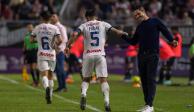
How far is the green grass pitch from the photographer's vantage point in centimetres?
1853

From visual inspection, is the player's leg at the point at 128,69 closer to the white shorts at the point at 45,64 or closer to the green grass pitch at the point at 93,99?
the green grass pitch at the point at 93,99

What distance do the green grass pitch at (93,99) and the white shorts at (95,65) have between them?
88 cm

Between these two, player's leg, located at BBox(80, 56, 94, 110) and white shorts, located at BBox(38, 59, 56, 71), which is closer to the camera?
player's leg, located at BBox(80, 56, 94, 110)

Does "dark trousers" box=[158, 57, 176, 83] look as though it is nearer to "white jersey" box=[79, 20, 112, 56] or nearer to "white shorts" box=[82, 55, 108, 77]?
"white shorts" box=[82, 55, 108, 77]

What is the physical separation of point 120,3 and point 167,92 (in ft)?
53.9

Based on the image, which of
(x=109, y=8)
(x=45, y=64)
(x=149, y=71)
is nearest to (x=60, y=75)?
(x=45, y=64)

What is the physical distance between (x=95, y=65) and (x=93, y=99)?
13.1 ft

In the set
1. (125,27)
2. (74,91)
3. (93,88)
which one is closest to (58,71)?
(74,91)

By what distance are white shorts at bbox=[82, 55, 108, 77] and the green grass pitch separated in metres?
0.88

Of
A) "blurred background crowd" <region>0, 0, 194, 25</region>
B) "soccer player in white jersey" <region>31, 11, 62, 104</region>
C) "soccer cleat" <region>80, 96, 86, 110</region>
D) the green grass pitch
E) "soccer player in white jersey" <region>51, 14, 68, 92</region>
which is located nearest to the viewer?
"soccer cleat" <region>80, 96, 86, 110</region>

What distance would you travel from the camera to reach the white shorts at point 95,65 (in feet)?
57.9

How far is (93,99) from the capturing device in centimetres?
2170

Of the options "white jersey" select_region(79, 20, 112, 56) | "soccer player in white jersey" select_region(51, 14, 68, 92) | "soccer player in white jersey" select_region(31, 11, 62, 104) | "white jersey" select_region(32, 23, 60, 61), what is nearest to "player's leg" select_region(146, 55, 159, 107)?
"white jersey" select_region(79, 20, 112, 56)

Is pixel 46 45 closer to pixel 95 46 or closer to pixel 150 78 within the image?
pixel 95 46
